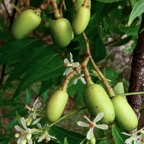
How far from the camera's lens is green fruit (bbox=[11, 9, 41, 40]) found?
108cm

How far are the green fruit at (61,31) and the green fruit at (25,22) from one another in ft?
0.15

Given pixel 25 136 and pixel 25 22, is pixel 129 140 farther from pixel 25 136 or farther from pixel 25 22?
pixel 25 22

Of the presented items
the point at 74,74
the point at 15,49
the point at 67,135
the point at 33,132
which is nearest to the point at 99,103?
the point at 74,74

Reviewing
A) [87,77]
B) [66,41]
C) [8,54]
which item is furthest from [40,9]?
[8,54]

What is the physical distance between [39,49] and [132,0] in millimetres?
474

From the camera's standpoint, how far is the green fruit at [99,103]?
97 cm

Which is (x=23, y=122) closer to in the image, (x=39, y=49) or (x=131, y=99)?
(x=131, y=99)

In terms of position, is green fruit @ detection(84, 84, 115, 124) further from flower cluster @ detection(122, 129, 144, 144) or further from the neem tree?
flower cluster @ detection(122, 129, 144, 144)

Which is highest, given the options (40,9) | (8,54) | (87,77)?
(40,9)

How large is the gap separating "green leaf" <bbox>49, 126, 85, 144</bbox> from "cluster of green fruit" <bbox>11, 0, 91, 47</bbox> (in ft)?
1.06

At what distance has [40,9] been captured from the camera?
112cm

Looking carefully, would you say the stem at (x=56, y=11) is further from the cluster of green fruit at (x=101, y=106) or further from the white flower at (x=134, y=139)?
the white flower at (x=134, y=139)

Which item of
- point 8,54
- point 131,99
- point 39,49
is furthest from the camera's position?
point 8,54

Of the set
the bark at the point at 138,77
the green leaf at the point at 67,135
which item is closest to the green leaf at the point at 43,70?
the green leaf at the point at 67,135
